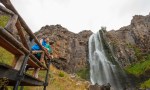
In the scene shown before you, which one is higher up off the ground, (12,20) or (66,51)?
(66,51)

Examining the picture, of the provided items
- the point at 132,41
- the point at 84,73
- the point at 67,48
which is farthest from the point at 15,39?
the point at 132,41

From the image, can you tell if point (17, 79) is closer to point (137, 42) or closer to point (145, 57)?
point (145, 57)

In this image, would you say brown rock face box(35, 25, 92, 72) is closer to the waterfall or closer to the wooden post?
the waterfall

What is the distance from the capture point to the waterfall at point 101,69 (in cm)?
4366

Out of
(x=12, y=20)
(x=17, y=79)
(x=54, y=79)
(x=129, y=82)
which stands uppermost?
(x=129, y=82)

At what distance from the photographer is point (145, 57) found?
5950 cm

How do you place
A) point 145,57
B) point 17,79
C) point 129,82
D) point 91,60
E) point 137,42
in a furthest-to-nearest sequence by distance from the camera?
point 137,42 < point 145,57 < point 91,60 < point 129,82 < point 17,79

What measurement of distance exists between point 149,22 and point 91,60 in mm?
32051

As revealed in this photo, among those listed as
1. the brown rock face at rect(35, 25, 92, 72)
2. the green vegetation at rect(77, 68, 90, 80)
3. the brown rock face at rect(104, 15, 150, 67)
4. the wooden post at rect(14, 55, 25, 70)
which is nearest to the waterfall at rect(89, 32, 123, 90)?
the green vegetation at rect(77, 68, 90, 80)

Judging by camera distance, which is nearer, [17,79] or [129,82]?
[17,79]

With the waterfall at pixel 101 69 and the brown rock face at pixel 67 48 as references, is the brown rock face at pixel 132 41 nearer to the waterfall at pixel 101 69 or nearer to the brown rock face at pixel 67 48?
the waterfall at pixel 101 69

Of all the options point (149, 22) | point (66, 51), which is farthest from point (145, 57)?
point (66, 51)

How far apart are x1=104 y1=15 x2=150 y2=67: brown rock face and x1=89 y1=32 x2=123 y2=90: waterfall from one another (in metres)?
6.54

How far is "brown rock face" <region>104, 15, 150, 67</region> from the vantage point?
58.3 m
